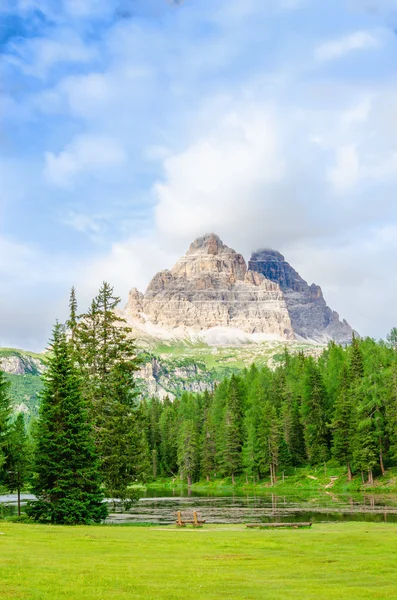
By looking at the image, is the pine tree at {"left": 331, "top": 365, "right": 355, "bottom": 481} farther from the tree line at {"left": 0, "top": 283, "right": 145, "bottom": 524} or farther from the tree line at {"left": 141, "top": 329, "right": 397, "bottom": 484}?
the tree line at {"left": 0, "top": 283, "right": 145, "bottom": 524}

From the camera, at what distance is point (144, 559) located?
24.2m

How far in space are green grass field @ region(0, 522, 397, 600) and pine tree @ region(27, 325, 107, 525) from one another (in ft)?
23.6

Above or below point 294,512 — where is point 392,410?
above

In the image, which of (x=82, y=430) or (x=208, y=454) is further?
(x=208, y=454)

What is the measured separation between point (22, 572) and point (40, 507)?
2585 centimetres

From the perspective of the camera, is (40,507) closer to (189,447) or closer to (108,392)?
(108,392)

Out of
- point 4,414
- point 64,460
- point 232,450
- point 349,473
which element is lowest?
point 349,473

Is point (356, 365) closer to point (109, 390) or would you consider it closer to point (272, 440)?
point (272, 440)

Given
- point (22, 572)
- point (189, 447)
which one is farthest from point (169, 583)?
point (189, 447)

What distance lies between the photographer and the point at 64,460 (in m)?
43.7

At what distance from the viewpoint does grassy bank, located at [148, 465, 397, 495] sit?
8500 centimetres

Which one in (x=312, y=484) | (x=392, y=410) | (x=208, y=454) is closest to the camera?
(x=392, y=410)

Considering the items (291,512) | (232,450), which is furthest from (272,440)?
(291,512)

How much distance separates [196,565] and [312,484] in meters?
79.3
